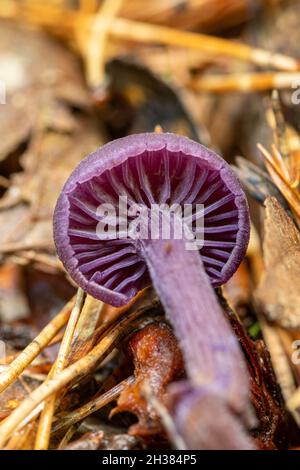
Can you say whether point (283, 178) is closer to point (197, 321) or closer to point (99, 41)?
point (197, 321)

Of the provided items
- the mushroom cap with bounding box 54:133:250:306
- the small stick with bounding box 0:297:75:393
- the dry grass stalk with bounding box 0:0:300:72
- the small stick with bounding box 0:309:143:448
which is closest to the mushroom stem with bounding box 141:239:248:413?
the mushroom cap with bounding box 54:133:250:306

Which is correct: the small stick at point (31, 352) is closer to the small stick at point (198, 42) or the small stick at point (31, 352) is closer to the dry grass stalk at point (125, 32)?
the small stick at point (198, 42)

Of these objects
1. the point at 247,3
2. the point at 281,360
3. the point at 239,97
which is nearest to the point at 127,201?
the point at 281,360

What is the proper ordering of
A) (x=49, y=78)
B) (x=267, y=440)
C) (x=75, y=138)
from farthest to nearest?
(x=49, y=78) < (x=75, y=138) < (x=267, y=440)

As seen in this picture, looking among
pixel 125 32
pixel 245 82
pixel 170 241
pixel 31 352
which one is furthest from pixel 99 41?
pixel 31 352

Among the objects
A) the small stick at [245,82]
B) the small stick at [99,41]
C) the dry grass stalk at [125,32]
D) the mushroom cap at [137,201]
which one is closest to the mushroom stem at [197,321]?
the mushroom cap at [137,201]
